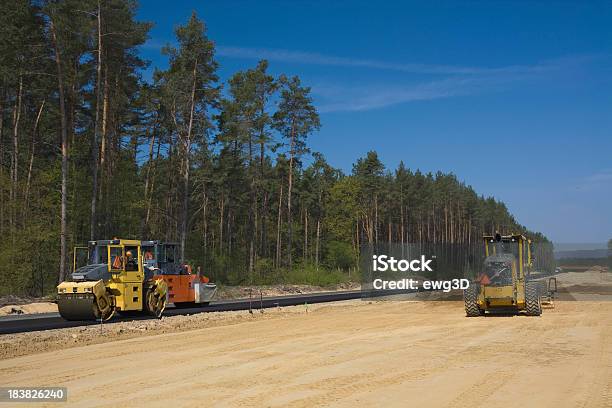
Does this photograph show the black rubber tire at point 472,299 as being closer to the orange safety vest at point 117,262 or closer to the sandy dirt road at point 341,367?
the sandy dirt road at point 341,367

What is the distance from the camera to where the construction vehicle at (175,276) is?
2288 cm

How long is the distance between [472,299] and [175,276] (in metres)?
12.0

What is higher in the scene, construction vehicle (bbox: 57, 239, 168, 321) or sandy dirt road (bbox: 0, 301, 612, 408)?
construction vehicle (bbox: 57, 239, 168, 321)

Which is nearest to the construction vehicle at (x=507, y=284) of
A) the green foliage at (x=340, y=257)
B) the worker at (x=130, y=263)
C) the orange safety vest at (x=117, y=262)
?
the worker at (x=130, y=263)

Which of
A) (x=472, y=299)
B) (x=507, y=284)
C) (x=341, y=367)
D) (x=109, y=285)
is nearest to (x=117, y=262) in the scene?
(x=109, y=285)

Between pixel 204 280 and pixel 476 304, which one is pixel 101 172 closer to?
pixel 204 280

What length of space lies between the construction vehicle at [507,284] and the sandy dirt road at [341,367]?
2.57 meters

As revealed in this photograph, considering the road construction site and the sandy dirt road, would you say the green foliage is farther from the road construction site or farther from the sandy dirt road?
the sandy dirt road

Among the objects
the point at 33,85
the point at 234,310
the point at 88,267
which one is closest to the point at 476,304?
the point at 234,310

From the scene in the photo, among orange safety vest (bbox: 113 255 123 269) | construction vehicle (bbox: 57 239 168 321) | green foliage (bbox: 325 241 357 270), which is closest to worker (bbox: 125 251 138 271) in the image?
construction vehicle (bbox: 57 239 168 321)

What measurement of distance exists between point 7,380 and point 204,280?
659 inches

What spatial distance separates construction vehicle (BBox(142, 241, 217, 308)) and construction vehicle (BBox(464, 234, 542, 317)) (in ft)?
37.5

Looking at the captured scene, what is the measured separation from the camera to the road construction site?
8977 mm

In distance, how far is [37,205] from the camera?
33688 millimetres
